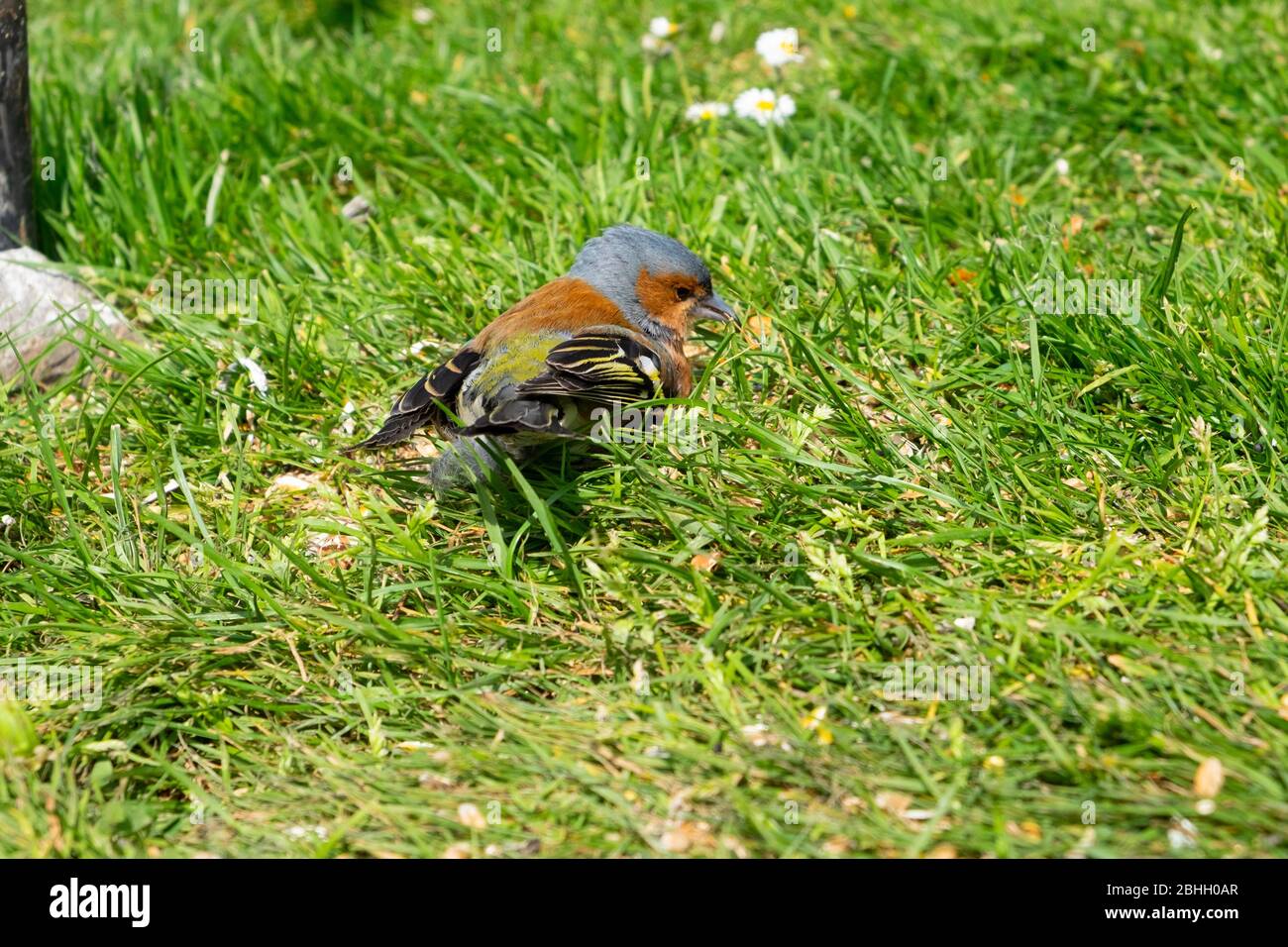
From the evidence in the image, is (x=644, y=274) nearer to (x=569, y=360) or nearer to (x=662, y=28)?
(x=569, y=360)

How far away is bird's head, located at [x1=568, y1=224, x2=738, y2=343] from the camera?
184 inches

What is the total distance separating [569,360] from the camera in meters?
4.04

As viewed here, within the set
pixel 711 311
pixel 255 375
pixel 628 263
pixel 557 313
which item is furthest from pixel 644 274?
pixel 255 375

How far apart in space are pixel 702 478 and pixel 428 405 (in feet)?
2.94

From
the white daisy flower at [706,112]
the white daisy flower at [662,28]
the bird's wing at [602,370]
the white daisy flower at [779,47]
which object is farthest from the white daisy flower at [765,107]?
the bird's wing at [602,370]

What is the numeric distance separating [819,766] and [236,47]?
18.2ft

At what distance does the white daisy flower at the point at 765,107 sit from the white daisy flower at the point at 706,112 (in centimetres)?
6

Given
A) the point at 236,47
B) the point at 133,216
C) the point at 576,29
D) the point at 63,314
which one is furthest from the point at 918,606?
the point at 236,47

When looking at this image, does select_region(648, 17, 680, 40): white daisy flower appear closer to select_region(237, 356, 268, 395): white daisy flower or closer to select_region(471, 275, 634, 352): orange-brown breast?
select_region(471, 275, 634, 352): orange-brown breast

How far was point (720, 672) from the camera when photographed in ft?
11.6

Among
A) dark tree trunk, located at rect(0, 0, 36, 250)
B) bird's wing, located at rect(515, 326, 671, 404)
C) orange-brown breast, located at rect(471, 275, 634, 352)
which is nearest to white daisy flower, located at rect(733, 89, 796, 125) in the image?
orange-brown breast, located at rect(471, 275, 634, 352)

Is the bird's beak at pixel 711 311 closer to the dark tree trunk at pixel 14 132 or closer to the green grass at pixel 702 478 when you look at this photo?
the green grass at pixel 702 478

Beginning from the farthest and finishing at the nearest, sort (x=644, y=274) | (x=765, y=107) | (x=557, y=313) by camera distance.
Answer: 1. (x=765, y=107)
2. (x=644, y=274)
3. (x=557, y=313)

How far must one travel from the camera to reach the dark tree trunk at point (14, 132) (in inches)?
203
